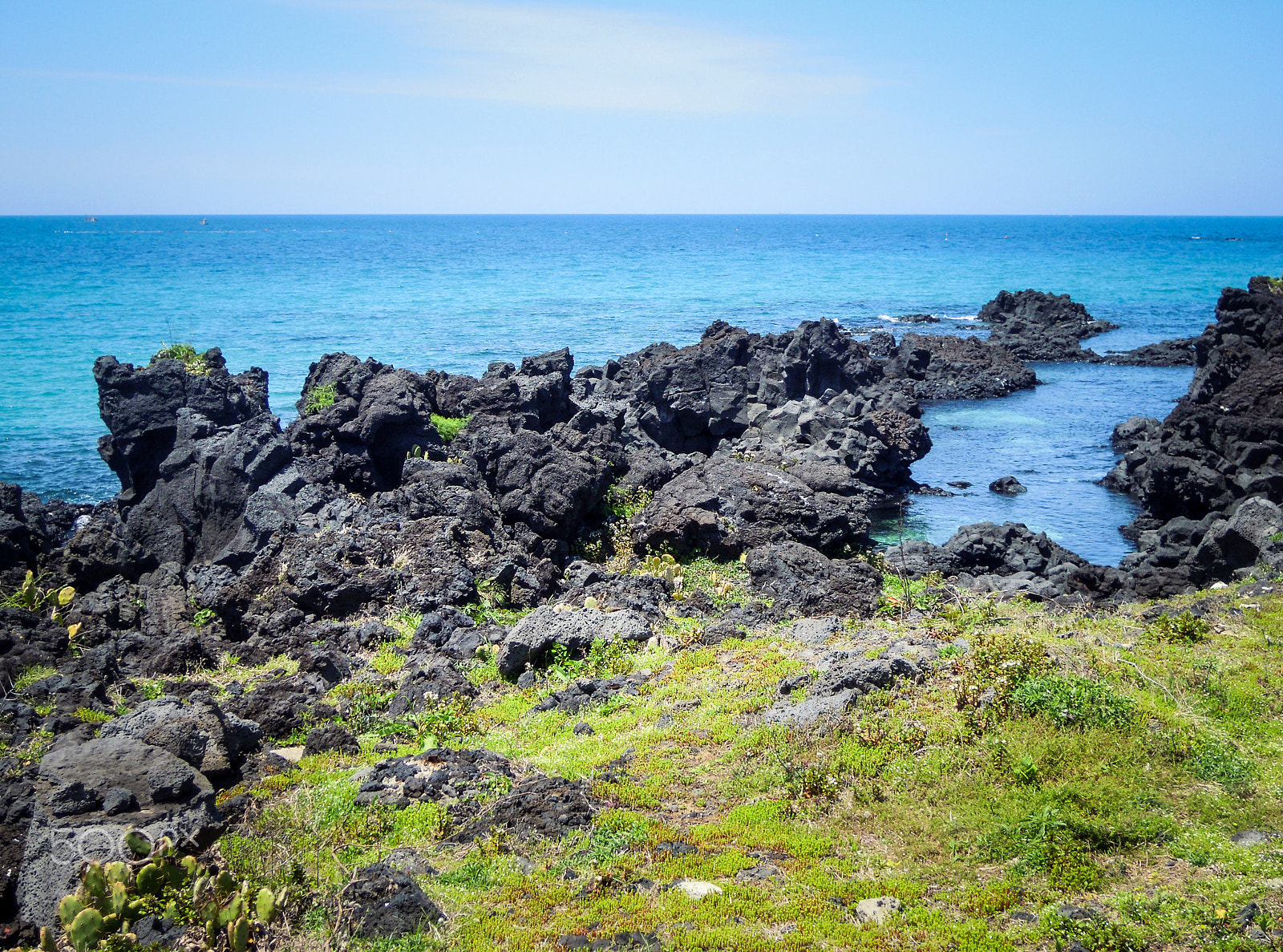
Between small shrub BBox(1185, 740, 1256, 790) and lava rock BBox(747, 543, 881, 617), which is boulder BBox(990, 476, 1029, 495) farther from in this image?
small shrub BBox(1185, 740, 1256, 790)

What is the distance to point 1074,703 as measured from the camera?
10023 mm

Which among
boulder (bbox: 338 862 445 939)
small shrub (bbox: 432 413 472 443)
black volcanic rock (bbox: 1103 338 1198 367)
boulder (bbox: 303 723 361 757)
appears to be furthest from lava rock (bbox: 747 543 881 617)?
black volcanic rock (bbox: 1103 338 1198 367)

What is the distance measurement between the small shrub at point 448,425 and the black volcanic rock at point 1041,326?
4963cm

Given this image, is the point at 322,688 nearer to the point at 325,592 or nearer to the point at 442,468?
the point at 325,592

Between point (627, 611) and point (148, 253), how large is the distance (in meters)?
153

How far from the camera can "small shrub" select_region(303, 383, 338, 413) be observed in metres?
23.9

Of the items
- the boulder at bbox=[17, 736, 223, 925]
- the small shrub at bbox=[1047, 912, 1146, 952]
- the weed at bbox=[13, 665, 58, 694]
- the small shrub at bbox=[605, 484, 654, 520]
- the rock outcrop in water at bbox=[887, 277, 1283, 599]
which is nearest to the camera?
the small shrub at bbox=[1047, 912, 1146, 952]

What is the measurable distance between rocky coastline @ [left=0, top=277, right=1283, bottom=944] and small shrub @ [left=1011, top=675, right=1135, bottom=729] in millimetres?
1599

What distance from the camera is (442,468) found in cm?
2041

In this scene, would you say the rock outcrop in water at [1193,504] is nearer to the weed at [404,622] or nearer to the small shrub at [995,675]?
the small shrub at [995,675]

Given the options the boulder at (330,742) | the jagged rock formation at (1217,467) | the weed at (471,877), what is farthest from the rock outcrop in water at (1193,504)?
the weed at (471,877)

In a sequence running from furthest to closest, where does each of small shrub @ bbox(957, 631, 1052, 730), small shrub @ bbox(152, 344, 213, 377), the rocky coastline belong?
small shrub @ bbox(152, 344, 213, 377), small shrub @ bbox(957, 631, 1052, 730), the rocky coastline

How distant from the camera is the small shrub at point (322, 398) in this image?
942 inches

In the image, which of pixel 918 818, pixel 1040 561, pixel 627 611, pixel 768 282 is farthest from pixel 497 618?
pixel 768 282
